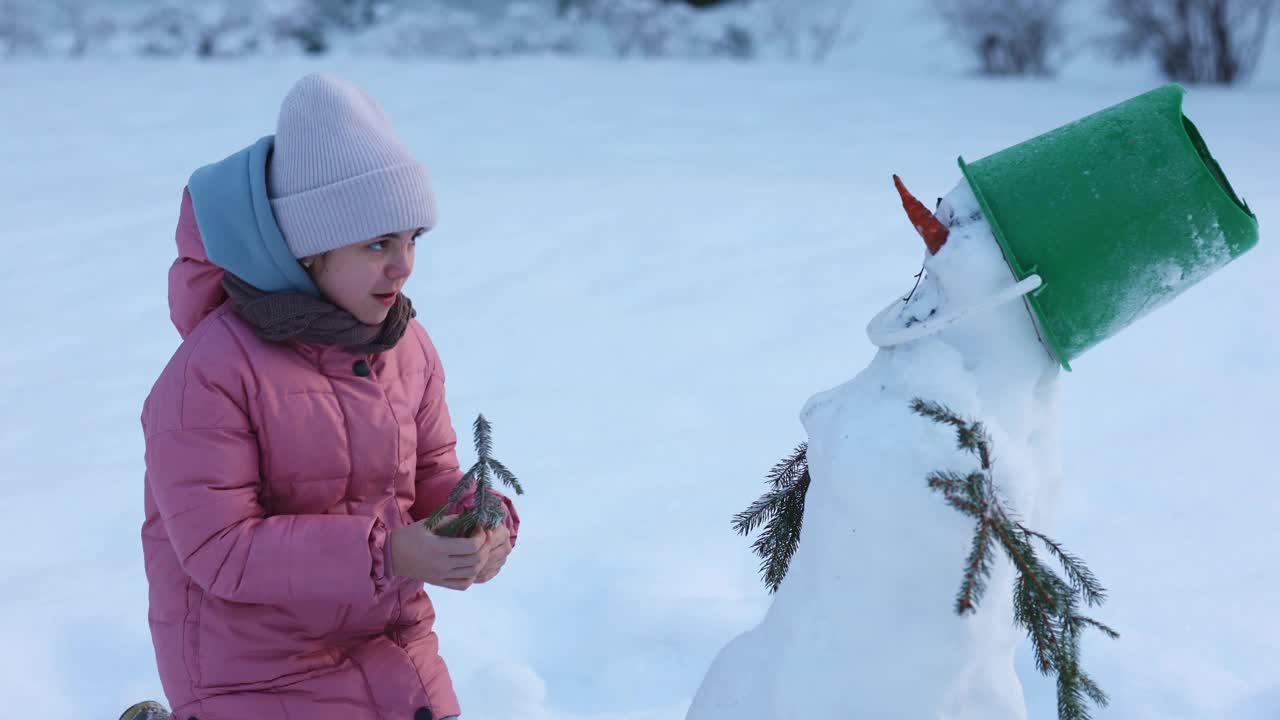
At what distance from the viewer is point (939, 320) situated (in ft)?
5.15

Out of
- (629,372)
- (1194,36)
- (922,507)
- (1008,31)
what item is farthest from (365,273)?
(1008,31)

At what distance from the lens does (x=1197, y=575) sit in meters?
2.92

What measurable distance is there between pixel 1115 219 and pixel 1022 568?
45 centimetres

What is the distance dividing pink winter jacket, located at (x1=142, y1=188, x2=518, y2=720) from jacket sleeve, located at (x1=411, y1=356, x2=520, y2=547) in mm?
10

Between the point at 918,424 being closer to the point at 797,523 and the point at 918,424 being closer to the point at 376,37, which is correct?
the point at 797,523

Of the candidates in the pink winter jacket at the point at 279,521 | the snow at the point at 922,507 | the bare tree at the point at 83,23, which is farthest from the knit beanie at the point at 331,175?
the bare tree at the point at 83,23

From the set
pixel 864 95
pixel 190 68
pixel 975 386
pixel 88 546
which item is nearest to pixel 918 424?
pixel 975 386

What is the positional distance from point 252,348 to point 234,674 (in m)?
0.47

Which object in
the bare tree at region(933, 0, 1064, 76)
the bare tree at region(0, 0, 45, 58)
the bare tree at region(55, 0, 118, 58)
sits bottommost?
the bare tree at region(0, 0, 45, 58)

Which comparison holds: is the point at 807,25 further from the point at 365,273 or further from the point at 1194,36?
the point at 365,273

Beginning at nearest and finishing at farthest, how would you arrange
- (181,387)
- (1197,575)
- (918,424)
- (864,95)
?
(918,424)
(181,387)
(1197,575)
(864,95)

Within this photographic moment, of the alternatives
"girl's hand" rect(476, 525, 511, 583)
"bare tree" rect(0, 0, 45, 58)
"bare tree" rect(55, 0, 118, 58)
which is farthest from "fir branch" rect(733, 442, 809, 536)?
"bare tree" rect(55, 0, 118, 58)

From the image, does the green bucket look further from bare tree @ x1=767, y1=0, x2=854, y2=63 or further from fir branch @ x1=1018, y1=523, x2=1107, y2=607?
bare tree @ x1=767, y1=0, x2=854, y2=63

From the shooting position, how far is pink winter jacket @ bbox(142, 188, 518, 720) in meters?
1.69
